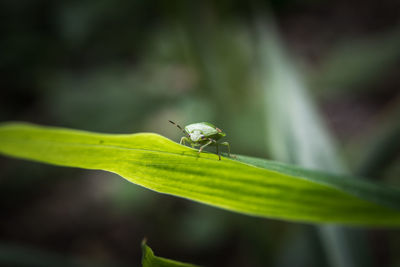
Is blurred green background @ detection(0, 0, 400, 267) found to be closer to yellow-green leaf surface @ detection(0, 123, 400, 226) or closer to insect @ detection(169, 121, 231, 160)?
insect @ detection(169, 121, 231, 160)

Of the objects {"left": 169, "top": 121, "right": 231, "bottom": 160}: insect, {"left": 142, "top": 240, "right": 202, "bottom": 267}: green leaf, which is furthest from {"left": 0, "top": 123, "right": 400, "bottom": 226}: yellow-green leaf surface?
{"left": 169, "top": 121, "right": 231, "bottom": 160}: insect

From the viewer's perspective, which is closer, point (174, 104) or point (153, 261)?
point (153, 261)

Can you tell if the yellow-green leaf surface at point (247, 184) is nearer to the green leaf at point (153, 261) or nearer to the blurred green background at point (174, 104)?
the green leaf at point (153, 261)

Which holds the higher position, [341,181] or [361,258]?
[341,181]

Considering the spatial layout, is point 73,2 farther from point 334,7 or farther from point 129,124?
point 334,7

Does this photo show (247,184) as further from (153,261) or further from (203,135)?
(203,135)

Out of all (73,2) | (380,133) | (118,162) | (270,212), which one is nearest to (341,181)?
(270,212)

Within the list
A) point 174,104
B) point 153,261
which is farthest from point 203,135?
point 174,104

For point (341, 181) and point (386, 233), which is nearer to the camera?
point (341, 181)
